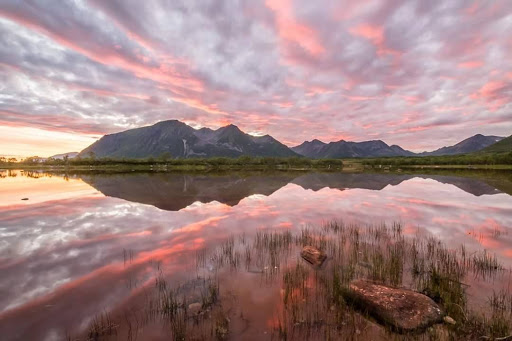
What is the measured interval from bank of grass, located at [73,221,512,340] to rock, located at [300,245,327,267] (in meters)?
0.38

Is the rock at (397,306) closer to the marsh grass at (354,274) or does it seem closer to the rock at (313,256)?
the marsh grass at (354,274)

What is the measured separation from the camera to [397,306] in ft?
26.1

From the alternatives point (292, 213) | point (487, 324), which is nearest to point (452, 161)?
point (292, 213)

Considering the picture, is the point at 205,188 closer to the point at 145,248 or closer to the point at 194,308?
the point at 145,248

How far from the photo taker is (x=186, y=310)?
27.5 feet

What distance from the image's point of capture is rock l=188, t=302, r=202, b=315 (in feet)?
27.1

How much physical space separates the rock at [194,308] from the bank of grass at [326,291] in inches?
3.1

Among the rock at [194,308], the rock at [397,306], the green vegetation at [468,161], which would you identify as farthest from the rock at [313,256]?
the green vegetation at [468,161]

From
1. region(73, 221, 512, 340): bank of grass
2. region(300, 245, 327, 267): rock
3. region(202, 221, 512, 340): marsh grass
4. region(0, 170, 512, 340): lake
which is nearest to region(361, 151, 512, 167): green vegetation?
region(0, 170, 512, 340): lake

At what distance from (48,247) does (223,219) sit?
42.3 ft

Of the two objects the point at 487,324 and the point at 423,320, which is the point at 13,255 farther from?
the point at 487,324

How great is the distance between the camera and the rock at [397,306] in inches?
294

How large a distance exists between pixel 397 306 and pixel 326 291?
8.55ft

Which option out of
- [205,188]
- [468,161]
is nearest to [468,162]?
[468,161]
